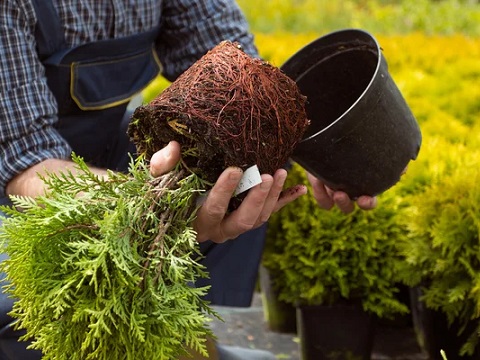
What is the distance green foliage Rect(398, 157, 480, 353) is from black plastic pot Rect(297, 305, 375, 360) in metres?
0.29

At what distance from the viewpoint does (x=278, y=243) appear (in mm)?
3348

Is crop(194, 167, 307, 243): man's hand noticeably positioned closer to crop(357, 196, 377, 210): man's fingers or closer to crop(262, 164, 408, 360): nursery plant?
crop(357, 196, 377, 210): man's fingers

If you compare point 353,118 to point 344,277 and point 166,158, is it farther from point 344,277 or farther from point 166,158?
point 344,277

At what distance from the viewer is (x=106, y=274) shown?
5.76 ft

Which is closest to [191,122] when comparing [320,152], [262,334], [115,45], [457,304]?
[320,152]

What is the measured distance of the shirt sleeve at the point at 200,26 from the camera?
9.70ft

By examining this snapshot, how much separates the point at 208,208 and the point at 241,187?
10 cm

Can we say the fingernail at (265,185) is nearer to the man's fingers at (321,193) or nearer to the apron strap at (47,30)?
the man's fingers at (321,193)

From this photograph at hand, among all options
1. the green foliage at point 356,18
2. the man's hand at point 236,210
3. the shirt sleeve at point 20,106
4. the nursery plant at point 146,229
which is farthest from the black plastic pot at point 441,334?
the green foliage at point 356,18

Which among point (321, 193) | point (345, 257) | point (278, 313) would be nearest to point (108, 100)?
point (321, 193)

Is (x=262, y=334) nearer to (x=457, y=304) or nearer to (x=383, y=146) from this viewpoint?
(x=457, y=304)

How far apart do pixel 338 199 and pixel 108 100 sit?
83 cm

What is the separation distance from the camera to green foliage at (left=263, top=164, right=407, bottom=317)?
10.2 feet

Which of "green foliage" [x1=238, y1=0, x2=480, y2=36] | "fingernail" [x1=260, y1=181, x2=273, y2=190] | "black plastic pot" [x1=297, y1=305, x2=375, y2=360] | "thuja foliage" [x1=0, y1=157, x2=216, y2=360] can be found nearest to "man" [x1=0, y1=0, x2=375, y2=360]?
"fingernail" [x1=260, y1=181, x2=273, y2=190]
